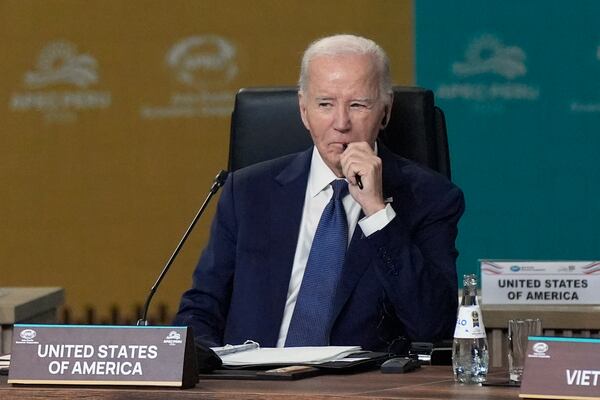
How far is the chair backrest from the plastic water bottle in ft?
3.05

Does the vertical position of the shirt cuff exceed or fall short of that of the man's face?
it falls short

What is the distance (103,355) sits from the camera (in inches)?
69.2

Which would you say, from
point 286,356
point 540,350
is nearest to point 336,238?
point 286,356

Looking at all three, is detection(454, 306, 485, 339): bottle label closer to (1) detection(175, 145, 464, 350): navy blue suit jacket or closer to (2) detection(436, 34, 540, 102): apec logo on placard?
(1) detection(175, 145, 464, 350): navy blue suit jacket

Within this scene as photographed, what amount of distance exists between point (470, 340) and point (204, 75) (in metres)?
2.88

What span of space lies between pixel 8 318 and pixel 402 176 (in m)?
1.18

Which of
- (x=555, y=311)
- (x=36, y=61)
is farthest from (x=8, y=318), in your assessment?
(x=36, y=61)

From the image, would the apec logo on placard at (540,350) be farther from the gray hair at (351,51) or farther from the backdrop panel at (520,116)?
the backdrop panel at (520,116)

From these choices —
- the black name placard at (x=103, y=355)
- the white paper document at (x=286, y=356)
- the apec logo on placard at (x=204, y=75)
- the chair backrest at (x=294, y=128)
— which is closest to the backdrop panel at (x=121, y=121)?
the apec logo on placard at (x=204, y=75)

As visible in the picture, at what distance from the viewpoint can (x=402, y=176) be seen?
267cm

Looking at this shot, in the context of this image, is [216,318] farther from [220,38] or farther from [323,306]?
[220,38]

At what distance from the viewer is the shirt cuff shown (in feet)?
8.07

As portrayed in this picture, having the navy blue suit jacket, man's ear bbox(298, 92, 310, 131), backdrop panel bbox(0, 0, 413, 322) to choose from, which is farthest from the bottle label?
backdrop panel bbox(0, 0, 413, 322)

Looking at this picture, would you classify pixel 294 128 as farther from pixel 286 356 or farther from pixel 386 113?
pixel 286 356
